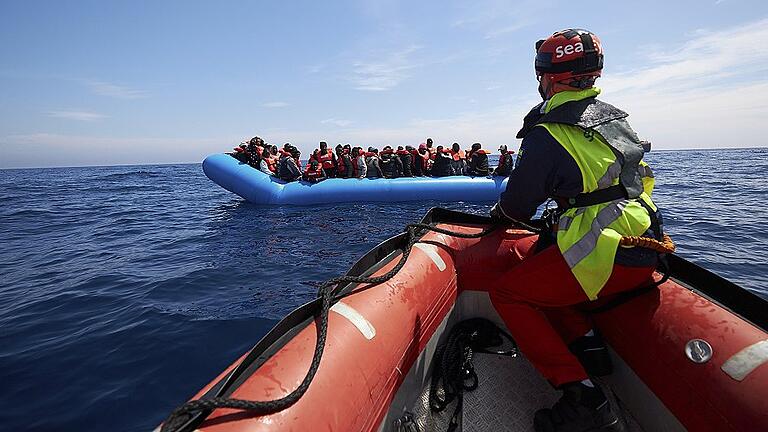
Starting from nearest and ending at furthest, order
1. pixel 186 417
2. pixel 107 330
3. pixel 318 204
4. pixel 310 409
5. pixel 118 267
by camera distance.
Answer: pixel 186 417 → pixel 310 409 → pixel 107 330 → pixel 118 267 → pixel 318 204

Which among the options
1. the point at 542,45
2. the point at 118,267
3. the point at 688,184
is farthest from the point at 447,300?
the point at 688,184

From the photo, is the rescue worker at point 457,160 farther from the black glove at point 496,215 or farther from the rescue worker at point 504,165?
the black glove at point 496,215

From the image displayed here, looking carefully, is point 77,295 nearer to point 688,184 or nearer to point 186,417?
point 186,417

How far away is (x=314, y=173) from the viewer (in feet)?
38.5

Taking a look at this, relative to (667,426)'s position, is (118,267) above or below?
below

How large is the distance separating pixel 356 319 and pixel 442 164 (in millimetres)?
11358

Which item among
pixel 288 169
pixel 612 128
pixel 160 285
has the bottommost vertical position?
pixel 160 285

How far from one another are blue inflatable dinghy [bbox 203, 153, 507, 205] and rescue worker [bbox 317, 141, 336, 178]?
100 centimetres

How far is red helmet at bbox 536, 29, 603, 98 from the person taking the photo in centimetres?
169

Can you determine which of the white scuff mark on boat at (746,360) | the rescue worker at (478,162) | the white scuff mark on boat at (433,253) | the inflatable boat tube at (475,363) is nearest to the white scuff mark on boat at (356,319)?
the inflatable boat tube at (475,363)

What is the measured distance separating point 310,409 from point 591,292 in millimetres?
1230

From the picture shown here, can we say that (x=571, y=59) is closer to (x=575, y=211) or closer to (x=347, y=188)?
(x=575, y=211)

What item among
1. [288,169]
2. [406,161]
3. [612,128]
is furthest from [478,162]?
[612,128]

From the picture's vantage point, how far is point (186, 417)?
109 cm
